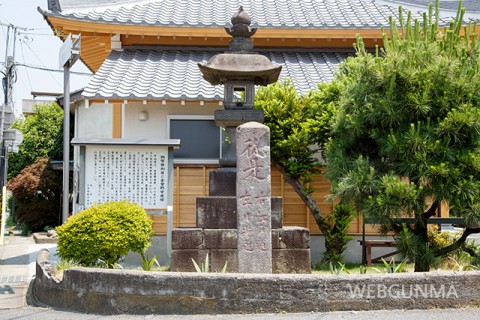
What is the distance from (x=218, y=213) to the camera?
8.95m

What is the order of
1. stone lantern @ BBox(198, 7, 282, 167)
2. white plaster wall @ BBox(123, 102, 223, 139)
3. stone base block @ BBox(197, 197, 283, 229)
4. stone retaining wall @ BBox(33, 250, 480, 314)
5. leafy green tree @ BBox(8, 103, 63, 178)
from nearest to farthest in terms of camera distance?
stone retaining wall @ BBox(33, 250, 480, 314) → stone base block @ BBox(197, 197, 283, 229) → stone lantern @ BBox(198, 7, 282, 167) → white plaster wall @ BBox(123, 102, 223, 139) → leafy green tree @ BBox(8, 103, 63, 178)

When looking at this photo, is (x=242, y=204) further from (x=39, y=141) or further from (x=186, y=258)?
(x=39, y=141)

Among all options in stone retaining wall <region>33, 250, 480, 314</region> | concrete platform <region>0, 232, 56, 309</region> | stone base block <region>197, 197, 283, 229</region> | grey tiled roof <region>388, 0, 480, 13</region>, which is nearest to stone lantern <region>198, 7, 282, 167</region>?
stone base block <region>197, 197, 283, 229</region>

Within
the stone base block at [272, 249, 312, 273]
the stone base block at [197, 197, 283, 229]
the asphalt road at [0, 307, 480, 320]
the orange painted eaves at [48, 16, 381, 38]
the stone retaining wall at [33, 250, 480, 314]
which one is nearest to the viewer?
the asphalt road at [0, 307, 480, 320]

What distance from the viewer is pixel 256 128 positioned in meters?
7.97

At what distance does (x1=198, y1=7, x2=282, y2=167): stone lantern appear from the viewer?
9242 mm

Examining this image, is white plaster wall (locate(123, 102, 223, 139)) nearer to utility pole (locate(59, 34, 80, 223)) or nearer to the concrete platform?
utility pole (locate(59, 34, 80, 223))

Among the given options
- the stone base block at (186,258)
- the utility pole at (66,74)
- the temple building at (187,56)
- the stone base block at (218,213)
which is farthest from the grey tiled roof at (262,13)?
the stone base block at (186,258)

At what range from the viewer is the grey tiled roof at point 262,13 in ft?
45.6

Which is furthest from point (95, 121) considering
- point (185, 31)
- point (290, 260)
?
point (290, 260)

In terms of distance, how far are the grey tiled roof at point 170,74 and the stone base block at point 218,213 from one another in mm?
3477

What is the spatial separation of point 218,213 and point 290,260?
128 cm

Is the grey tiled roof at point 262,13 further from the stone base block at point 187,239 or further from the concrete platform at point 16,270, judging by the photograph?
the stone base block at point 187,239

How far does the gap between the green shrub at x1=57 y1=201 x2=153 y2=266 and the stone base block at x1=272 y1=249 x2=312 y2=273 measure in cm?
200
